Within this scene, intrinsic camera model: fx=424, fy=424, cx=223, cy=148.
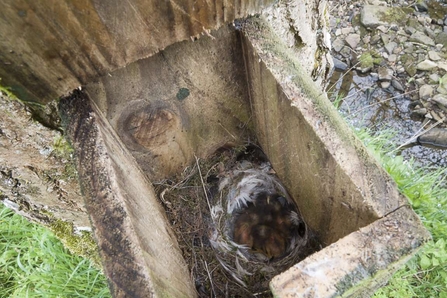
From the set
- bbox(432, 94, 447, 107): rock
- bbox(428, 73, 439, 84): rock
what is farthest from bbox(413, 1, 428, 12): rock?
bbox(432, 94, 447, 107): rock

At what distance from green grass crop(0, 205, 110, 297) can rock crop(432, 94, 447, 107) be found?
3538mm

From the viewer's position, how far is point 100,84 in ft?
3.50

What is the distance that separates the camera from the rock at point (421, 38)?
15.1 ft

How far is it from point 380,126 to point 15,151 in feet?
12.4

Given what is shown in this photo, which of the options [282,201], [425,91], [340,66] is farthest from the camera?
[340,66]

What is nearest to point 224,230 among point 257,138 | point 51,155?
point 257,138

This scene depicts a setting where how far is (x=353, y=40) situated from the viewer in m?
4.75

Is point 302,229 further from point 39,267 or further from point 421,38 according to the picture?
point 421,38

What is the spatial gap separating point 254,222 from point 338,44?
3.60 meters

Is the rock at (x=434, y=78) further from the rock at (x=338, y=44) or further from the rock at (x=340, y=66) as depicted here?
the rock at (x=338, y=44)

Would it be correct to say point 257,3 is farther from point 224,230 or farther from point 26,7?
point 224,230

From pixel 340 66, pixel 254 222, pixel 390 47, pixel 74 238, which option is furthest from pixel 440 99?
pixel 74 238

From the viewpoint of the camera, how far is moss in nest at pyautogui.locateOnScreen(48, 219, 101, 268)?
59.1 inches

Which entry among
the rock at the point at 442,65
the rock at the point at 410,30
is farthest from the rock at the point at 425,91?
the rock at the point at 410,30
